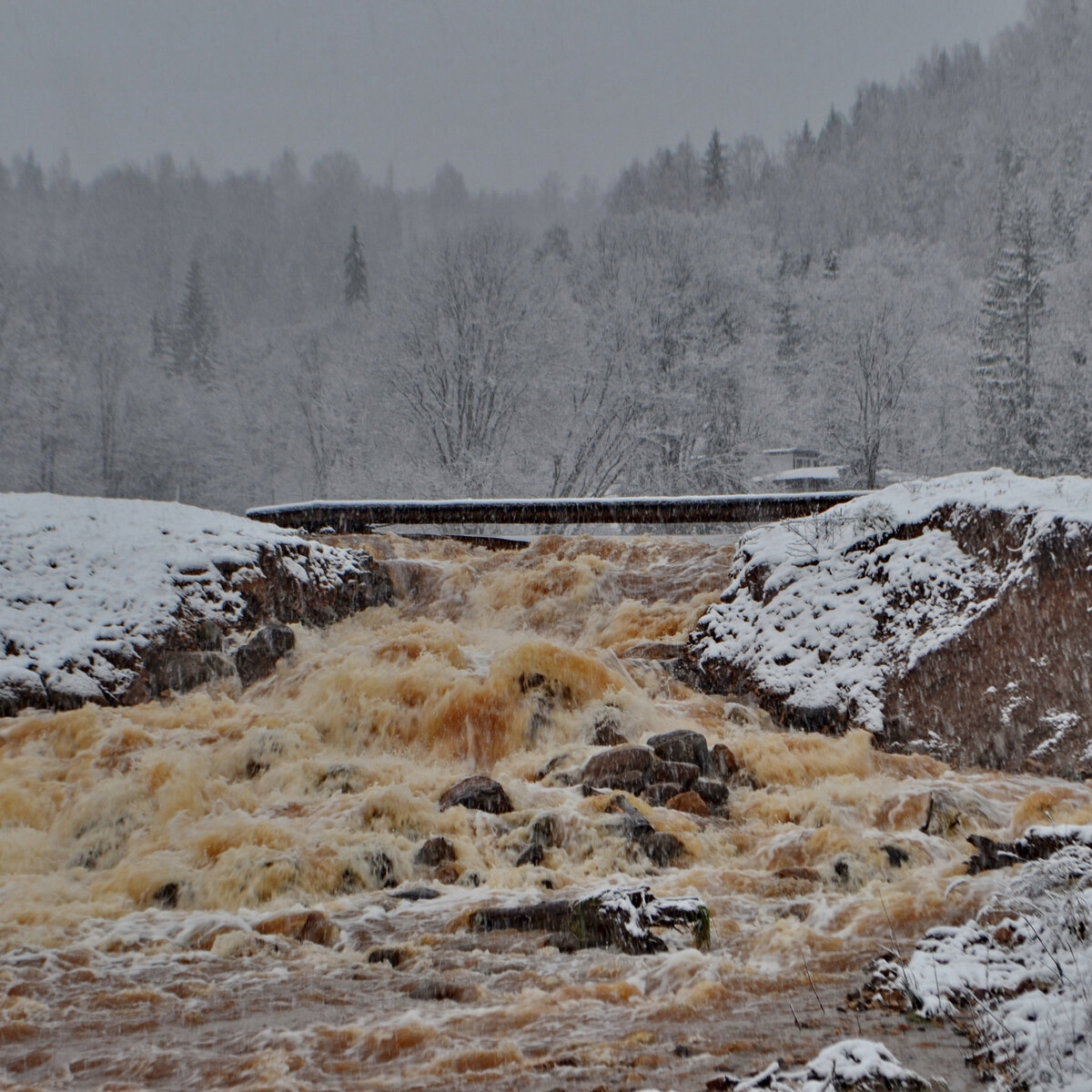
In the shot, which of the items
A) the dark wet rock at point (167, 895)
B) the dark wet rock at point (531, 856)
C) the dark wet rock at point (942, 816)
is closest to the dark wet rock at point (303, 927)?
the dark wet rock at point (167, 895)

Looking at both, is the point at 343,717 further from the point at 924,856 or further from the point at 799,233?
the point at 799,233

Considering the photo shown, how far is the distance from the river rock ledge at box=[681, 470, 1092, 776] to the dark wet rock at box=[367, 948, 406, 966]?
14.8 ft

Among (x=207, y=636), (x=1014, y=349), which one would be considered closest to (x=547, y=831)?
(x=207, y=636)

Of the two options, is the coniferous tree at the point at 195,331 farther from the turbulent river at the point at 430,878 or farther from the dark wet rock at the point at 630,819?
the dark wet rock at the point at 630,819

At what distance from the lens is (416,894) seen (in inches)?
207

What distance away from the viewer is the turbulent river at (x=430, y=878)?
Result: 345 centimetres

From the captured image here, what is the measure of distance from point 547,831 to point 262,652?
4.58m

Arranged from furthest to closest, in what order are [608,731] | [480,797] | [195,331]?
[195,331], [608,731], [480,797]

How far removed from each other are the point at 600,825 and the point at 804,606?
3811mm

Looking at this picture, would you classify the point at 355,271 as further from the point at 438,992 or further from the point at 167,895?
the point at 438,992

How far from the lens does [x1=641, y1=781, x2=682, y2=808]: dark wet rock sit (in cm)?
639

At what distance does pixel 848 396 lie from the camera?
106 ft

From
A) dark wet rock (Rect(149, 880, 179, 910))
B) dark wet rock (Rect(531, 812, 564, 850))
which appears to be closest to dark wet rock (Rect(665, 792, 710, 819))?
dark wet rock (Rect(531, 812, 564, 850))

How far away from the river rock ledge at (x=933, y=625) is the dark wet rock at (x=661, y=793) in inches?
76.0
